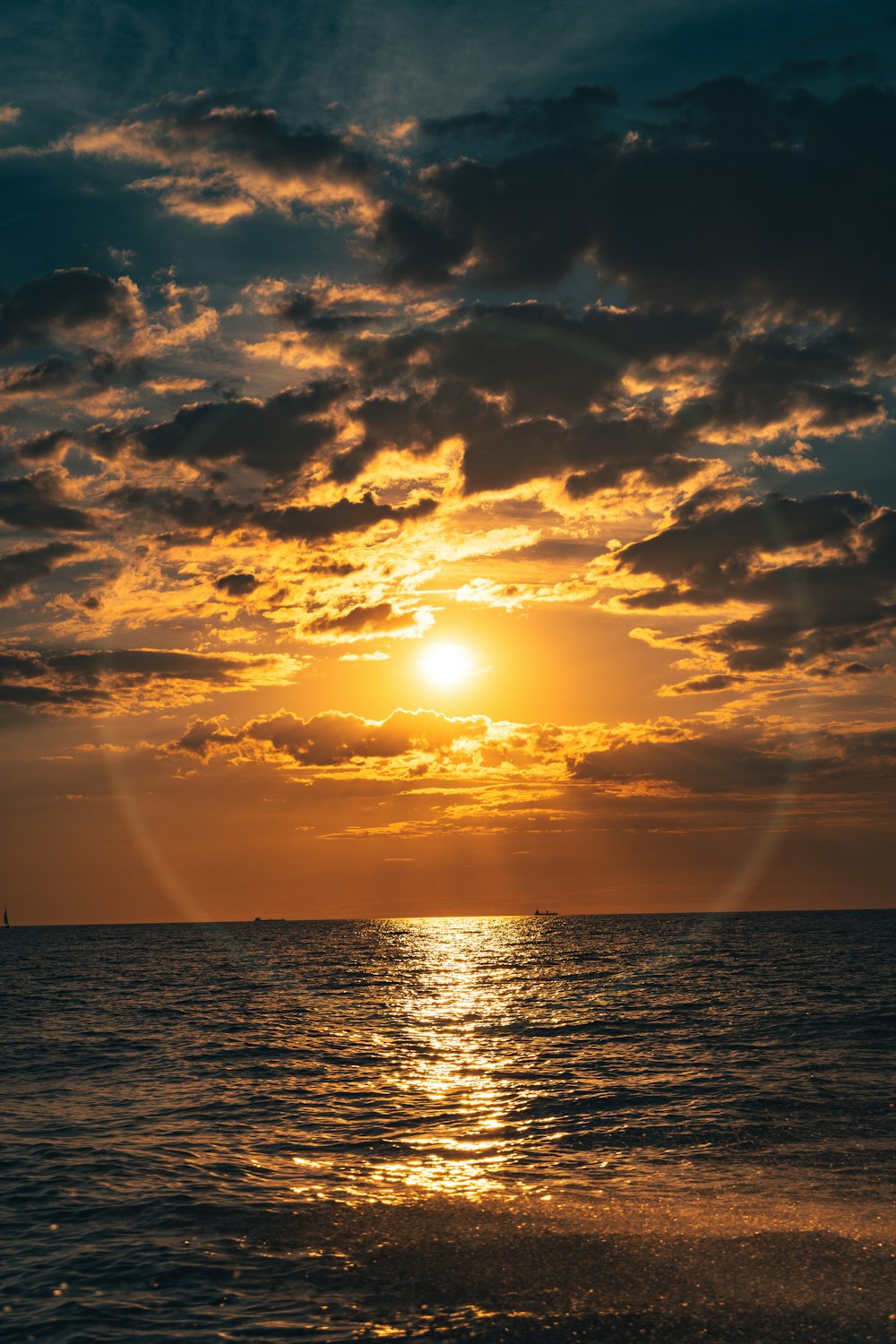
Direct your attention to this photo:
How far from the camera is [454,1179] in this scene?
73.6 feet

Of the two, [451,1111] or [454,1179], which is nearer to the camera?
[454,1179]

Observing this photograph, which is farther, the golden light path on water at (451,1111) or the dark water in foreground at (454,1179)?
the golden light path on water at (451,1111)

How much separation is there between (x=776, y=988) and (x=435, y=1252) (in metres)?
57.7

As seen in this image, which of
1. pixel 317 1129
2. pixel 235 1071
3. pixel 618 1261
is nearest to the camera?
pixel 618 1261

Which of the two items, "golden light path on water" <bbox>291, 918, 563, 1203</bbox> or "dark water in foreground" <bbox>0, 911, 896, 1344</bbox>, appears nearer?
"dark water in foreground" <bbox>0, 911, 896, 1344</bbox>

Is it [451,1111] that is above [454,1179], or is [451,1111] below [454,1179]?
below

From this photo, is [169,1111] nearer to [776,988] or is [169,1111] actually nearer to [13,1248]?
[13,1248]

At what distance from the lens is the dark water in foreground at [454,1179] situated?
49.6 feet

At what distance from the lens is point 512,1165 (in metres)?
23.5

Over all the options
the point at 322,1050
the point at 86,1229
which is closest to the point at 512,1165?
the point at 86,1229

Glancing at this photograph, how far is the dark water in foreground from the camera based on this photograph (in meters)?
15.1

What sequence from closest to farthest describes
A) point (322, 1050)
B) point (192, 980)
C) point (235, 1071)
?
point (235, 1071)
point (322, 1050)
point (192, 980)

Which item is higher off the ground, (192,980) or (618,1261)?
(618,1261)

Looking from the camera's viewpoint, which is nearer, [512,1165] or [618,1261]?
[618,1261]
